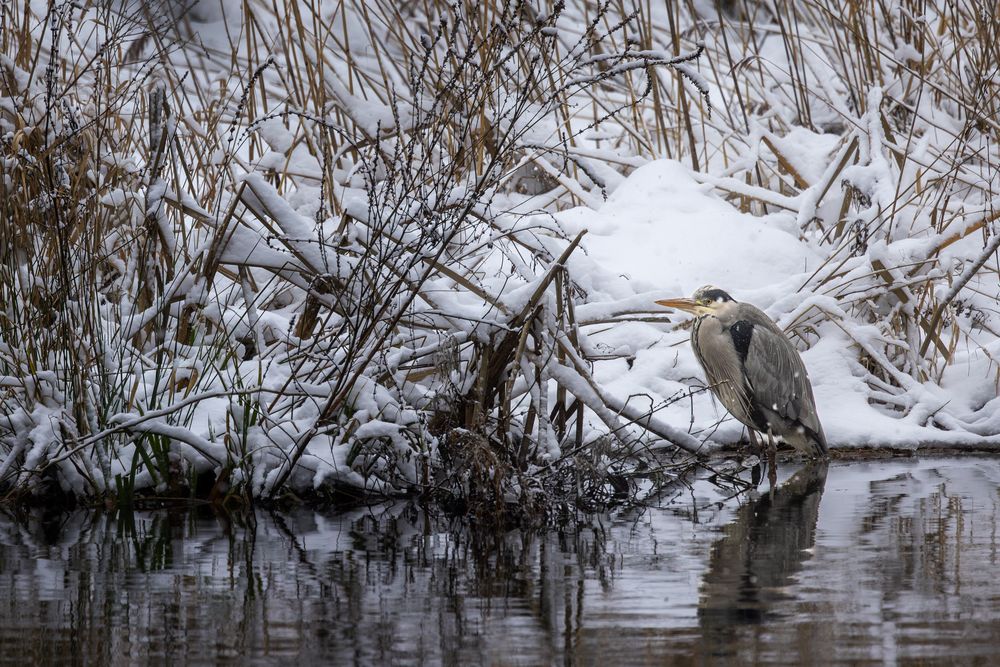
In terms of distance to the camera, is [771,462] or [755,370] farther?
[755,370]

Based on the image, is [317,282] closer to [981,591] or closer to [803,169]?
[981,591]

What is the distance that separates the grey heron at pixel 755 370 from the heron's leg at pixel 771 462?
19mm

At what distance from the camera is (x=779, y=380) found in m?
6.18

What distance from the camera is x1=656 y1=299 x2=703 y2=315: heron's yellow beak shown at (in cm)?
615

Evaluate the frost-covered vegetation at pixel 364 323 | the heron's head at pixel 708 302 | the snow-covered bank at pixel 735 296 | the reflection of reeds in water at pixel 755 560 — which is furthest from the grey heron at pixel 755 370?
the reflection of reeds in water at pixel 755 560

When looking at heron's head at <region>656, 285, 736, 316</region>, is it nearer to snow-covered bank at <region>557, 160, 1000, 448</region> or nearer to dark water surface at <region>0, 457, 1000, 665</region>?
snow-covered bank at <region>557, 160, 1000, 448</region>

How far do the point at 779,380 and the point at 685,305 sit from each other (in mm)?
551

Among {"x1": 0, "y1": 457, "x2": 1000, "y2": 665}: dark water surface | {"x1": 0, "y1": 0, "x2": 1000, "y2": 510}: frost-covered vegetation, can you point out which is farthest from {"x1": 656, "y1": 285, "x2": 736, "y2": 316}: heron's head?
{"x1": 0, "y1": 457, "x2": 1000, "y2": 665}: dark water surface

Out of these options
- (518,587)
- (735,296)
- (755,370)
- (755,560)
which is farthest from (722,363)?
(518,587)

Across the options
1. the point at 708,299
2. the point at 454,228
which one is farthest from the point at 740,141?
the point at 454,228

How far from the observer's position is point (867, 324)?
714 cm

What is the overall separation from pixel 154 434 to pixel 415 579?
1509 mm

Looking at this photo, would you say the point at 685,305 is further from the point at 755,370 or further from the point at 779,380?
the point at 779,380

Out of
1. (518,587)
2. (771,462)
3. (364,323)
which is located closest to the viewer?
(518,587)
